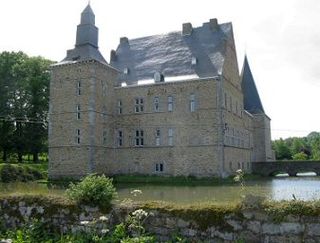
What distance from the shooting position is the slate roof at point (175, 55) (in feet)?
112

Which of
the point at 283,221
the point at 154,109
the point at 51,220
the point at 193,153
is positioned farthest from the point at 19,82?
the point at 283,221

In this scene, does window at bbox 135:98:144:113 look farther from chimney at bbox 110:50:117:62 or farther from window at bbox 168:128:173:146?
chimney at bbox 110:50:117:62

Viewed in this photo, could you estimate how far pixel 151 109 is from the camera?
34656 millimetres

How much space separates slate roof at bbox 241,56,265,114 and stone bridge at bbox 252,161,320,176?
8725 mm

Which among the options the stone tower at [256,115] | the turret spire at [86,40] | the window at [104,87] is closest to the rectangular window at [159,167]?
the window at [104,87]

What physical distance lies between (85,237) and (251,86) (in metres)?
46.3

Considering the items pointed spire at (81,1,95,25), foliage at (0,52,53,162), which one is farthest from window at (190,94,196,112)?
foliage at (0,52,53,162)

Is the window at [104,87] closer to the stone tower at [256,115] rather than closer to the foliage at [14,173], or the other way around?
the foliage at [14,173]

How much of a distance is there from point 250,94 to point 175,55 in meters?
18.5

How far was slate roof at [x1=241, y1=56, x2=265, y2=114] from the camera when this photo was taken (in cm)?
5091

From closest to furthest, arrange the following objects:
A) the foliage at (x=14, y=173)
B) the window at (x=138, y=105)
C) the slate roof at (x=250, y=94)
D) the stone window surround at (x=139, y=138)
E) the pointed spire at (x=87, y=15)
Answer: the foliage at (x=14, y=173) → the stone window surround at (x=139, y=138) → the window at (x=138, y=105) → the pointed spire at (x=87, y=15) → the slate roof at (x=250, y=94)

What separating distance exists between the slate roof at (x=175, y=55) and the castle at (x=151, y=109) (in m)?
0.09

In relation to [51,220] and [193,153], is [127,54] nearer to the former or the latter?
[193,153]

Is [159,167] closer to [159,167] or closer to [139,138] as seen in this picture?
[159,167]
